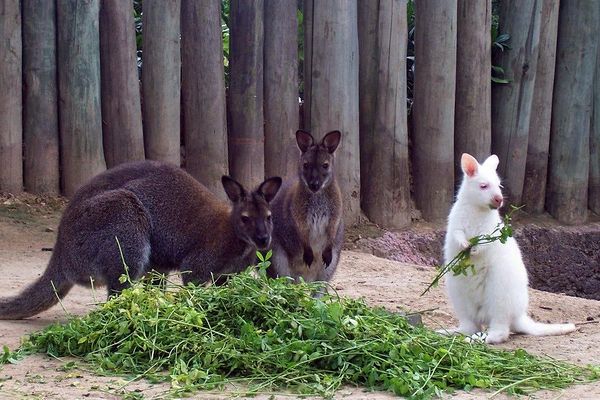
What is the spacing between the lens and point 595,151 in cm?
955

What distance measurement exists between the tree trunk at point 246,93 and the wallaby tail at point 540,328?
279 cm

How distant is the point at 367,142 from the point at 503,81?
53.4 inches

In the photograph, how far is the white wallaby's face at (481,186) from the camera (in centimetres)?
610

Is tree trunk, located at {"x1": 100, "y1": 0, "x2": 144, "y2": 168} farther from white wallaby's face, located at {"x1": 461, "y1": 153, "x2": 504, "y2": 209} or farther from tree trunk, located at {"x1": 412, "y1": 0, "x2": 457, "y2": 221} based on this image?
white wallaby's face, located at {"x1": 461, "y1": 153, "x2": 504, "y2": 209}

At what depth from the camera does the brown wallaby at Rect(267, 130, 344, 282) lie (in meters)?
6.89

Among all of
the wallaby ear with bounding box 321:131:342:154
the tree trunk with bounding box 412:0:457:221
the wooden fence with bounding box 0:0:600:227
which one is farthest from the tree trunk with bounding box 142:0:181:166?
the tree trunk with bounding box 412:0:457:221

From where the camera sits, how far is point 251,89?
8.25 m

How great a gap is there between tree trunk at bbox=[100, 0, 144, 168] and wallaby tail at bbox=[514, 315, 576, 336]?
10.7ft

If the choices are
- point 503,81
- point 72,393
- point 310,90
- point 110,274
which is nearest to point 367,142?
point 310,90

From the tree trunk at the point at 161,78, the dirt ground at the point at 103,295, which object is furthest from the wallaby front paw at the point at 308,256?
the tree trunk at the point at 161,78

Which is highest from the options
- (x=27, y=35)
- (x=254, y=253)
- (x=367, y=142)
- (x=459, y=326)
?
(x=27, y=35)

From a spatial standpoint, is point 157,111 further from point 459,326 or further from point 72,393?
point 72,393

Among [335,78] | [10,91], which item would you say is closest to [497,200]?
[335,78]

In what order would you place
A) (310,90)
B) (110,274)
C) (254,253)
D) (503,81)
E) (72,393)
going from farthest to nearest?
1. (503,81)
2. (310,90)
3. (254,253)
4. (110,274)
5. (72,393)
